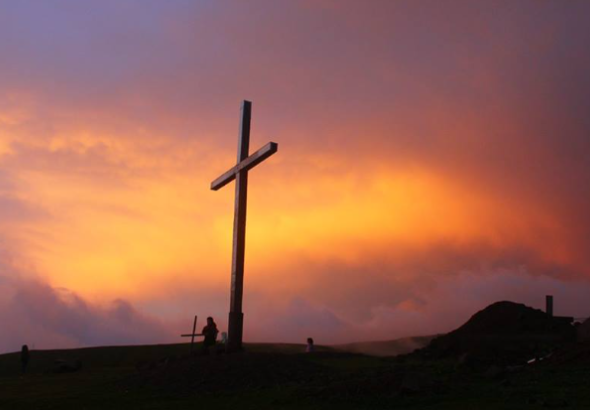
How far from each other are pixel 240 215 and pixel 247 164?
5.32ft

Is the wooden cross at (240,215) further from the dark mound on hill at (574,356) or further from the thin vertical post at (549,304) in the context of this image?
the thin vertical post at (549,304)

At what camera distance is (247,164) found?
921 inches

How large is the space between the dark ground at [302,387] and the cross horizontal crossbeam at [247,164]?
6.08m

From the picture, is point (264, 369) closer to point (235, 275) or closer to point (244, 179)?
point (235, 275)

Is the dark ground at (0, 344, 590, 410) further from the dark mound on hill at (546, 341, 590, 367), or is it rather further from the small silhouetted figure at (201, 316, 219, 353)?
the small silhouetted figure at (201, 316, 219, 353)

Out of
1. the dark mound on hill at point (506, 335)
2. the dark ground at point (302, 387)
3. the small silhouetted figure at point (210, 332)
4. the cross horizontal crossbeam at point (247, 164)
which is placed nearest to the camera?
the dark ground at point (302, 387)

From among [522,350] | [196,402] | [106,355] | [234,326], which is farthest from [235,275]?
[106,355]

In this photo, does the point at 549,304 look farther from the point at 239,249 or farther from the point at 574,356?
the point at 239,249

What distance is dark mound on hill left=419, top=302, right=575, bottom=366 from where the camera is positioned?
2608 centimetres

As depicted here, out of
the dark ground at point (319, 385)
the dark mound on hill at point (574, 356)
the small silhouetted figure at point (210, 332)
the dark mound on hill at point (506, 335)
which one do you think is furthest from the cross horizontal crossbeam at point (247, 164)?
the dark mound on hill at point (574, 356)

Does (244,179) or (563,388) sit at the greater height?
(244,179)

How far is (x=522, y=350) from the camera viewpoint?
26.1 m

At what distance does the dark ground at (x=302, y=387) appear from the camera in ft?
45.8

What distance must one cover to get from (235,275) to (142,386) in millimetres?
5457
